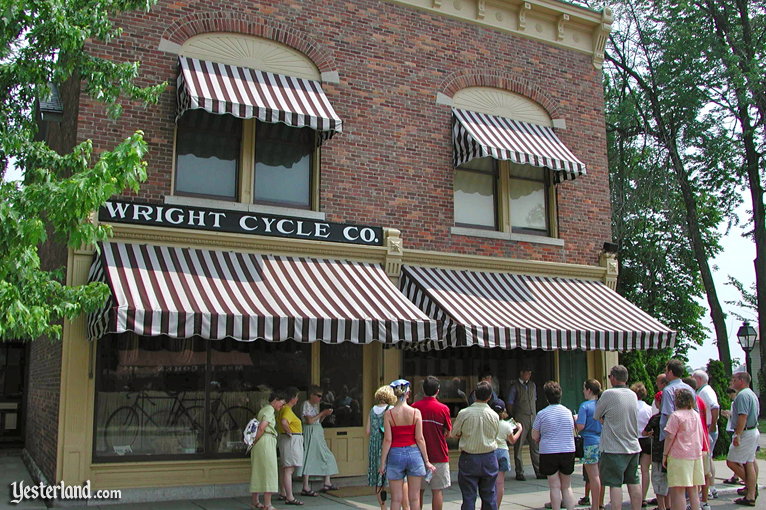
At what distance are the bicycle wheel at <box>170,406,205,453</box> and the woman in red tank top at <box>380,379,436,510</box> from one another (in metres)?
3.77

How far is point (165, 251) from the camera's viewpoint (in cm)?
1041

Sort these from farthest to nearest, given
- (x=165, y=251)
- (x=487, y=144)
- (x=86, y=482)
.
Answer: (x=487, y=144) → (x=165, y=251) → (x=86, y=482)

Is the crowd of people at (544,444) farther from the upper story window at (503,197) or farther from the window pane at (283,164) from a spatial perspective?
the upper story window at (503,197)

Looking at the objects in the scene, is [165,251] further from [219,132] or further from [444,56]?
[444,56]

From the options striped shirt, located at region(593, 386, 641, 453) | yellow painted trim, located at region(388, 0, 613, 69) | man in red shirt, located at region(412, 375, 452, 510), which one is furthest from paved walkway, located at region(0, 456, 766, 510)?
yellow painted trim, located at region(388, 0, 613, 69)

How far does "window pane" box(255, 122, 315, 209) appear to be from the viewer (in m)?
11.7

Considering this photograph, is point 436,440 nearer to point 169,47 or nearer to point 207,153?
point 207,153

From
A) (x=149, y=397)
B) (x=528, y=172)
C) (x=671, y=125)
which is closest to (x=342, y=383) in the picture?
(x=149, y=397)

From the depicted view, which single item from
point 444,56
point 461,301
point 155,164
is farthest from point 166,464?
point 444,56

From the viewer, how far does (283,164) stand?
39.2 ft

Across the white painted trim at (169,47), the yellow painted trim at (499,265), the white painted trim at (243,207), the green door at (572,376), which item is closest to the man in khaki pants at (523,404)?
the green door at (572,376)

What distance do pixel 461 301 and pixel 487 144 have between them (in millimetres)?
2862

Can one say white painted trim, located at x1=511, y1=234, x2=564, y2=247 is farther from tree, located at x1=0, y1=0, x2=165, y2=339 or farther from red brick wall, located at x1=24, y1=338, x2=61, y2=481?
red brick wall, located at x1=24, y1=338, x2=61, y2=481

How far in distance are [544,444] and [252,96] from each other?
650 centimetres
